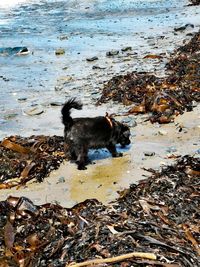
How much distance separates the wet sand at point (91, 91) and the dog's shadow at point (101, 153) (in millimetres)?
17

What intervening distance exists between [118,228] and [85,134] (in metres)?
2.61

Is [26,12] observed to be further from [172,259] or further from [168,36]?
[172,259]

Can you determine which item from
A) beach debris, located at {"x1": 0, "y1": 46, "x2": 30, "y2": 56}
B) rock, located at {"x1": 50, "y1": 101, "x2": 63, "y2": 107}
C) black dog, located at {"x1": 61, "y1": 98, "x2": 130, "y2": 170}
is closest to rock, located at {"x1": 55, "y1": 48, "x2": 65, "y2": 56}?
beach debris, located at {"x1": 0, "y1": 46, "x2": 30, "y2": 56}

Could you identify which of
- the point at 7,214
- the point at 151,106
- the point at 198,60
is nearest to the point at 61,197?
the point at 7,214

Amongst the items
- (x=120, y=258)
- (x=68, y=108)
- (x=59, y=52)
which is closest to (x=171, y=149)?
(x=68, y=108)

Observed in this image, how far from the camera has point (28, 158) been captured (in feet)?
23.6

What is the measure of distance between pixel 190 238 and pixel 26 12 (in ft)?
91.6

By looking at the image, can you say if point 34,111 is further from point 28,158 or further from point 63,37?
point 63,37

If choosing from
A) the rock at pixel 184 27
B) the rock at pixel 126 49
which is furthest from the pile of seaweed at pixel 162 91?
the rock at pixel 184 27

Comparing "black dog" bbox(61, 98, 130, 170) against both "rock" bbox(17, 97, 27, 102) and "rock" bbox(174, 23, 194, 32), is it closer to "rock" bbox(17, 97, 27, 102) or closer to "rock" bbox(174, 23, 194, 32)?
"rock" bbox(17, 97, 27, 102)

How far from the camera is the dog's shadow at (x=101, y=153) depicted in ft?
24.4

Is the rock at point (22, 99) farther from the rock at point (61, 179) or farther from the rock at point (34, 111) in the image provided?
the rock at point (61, 179)

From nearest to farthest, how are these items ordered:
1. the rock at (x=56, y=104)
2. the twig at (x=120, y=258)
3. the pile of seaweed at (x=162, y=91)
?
the twig at (x=120, y=258) → the pile of seaweed at (x=162, y=91) → the rock at (x=56, y=104)

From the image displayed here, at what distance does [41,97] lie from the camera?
11.4 m
